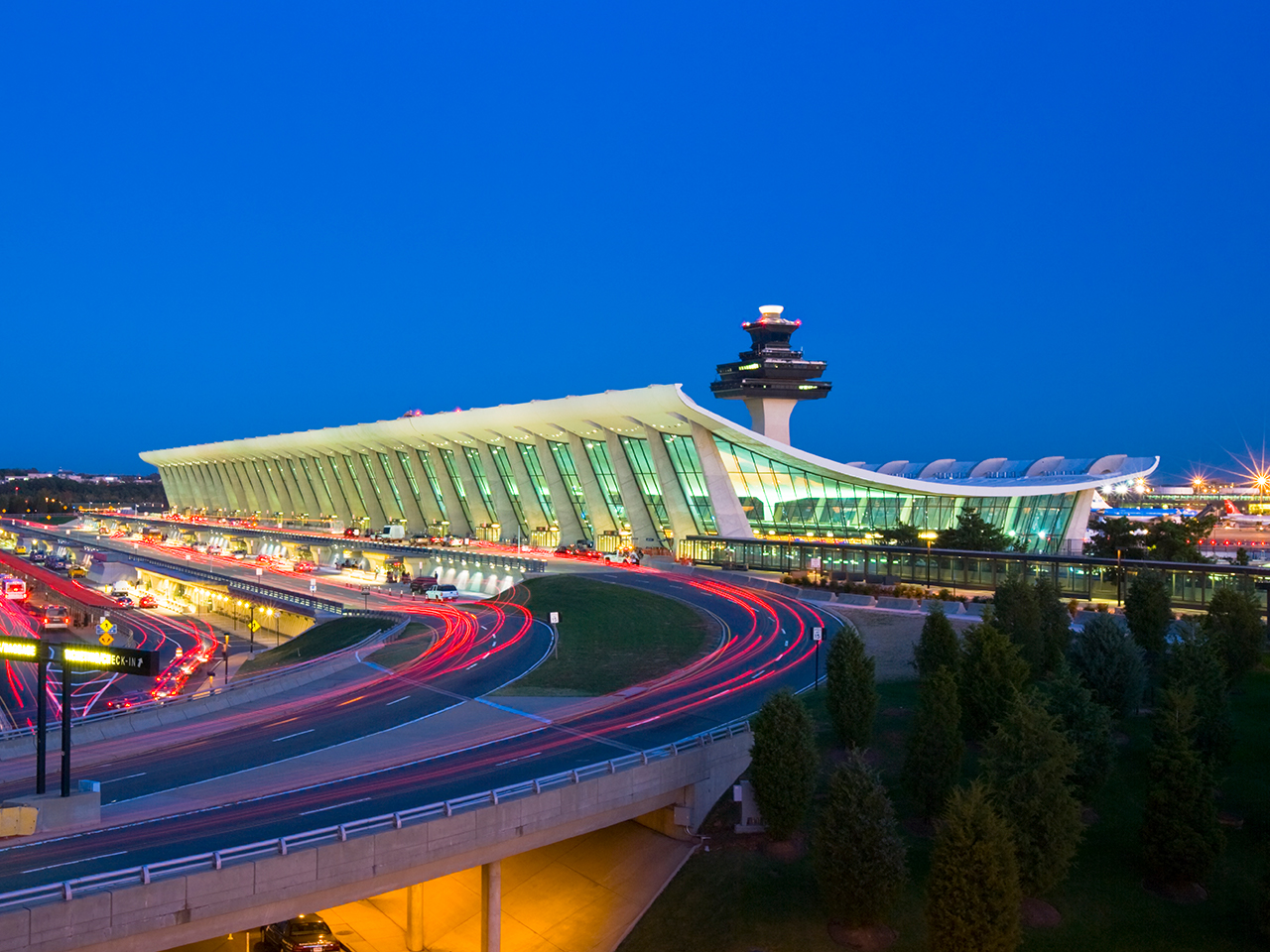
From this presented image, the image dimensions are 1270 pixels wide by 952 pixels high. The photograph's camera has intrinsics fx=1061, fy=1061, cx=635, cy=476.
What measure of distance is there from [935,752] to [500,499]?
228 ft

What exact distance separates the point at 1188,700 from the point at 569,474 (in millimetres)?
62978

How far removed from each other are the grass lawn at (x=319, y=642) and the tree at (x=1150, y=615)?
92.3 ft

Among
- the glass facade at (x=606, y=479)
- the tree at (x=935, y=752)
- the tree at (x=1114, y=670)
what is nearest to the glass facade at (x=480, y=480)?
the glass facade at (x=606, y=479)

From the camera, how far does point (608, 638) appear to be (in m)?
38.9

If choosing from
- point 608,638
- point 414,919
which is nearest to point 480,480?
point 608,638

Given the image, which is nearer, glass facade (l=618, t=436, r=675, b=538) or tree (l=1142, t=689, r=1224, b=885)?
tree (l=1142, t=689, r=1224, b=885)

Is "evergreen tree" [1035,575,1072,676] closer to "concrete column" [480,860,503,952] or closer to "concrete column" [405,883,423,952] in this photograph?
"concrete column" [480,860,503,952]

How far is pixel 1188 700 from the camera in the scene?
800 inches

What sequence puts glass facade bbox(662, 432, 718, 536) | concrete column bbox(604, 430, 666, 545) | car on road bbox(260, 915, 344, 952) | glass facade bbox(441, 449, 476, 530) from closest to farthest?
car on road bbox(260, 915, 344, 952) < glass facade bbox(662, 432, 718, 536) < concrete column bbox(604, 430, 666, 545) < glass facade bbox(441, 449, 476, 530)

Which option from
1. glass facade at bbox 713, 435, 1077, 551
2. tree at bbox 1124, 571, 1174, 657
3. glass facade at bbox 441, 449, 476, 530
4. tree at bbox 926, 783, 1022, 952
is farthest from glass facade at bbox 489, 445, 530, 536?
tree at bbox 926, 783, 1022, 952

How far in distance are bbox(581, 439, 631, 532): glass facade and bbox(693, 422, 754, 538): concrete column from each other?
11416 mm

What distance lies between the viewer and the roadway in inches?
687

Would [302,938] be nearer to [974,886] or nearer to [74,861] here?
[74,861]

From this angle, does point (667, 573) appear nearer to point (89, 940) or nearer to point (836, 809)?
point (836, 809)
